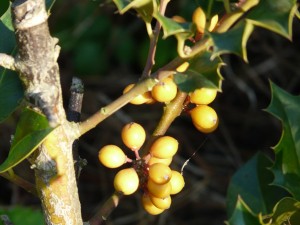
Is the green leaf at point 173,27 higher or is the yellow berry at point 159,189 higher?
the green leaf at point 173,27

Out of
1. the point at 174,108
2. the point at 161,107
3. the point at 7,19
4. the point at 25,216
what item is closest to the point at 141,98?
the point at 174,108

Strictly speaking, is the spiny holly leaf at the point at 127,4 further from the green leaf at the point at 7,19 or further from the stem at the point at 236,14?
the green leaf at the point at 7,19

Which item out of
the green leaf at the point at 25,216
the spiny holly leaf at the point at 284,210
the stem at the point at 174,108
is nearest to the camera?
the stem at the point at 174,108

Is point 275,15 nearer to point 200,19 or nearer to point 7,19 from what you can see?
point 200,19

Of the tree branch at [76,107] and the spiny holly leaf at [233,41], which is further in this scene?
the tree branch at [76,107]

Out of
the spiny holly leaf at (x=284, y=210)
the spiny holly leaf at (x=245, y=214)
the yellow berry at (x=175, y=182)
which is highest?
the yellow berry at (x=175, y=182)

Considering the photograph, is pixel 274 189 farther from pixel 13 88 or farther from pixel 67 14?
pixel 67 14

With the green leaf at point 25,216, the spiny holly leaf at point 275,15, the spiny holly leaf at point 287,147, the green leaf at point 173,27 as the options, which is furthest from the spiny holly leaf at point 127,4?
the green leaf at point 25,216
